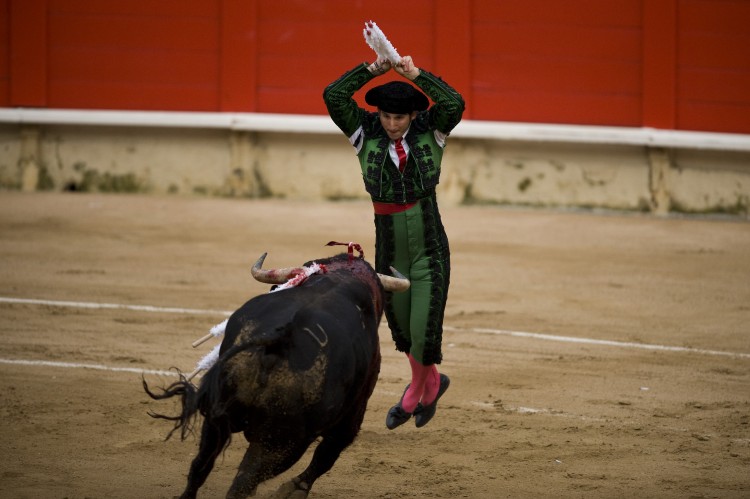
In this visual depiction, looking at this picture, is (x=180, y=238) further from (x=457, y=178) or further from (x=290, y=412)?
(x=290, y=412)

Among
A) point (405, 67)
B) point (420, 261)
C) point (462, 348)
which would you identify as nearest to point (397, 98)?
point (405, 67)

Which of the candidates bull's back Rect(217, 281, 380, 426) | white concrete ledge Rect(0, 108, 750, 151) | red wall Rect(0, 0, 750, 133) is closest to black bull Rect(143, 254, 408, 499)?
bull's back Rect(217, 281, 380, 426)

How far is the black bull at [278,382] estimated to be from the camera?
3.11 metres

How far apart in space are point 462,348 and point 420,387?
1.45 meters

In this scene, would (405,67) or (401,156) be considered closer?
(405,67)

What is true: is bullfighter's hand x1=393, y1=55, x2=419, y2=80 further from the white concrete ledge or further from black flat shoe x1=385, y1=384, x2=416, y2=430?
the white concrete ledge

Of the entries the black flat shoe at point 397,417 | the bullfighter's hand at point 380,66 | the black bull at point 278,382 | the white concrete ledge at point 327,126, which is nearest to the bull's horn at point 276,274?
the black bull at point 278,382

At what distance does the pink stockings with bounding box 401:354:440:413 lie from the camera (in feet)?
14.9

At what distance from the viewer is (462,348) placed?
19.7ft

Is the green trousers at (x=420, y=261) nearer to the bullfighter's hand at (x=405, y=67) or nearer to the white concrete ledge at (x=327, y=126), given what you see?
the bullfighter's hand at (x=405, y=67)

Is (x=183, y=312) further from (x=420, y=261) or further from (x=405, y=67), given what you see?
(x=405, y=67)

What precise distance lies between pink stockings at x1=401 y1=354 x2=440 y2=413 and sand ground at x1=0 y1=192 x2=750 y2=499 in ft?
0.44

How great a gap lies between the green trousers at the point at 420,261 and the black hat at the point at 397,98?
357mm

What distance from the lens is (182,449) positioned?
430cm
